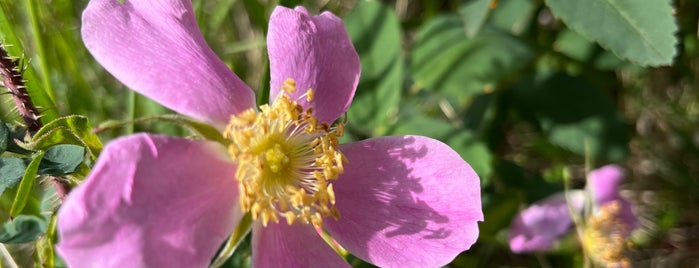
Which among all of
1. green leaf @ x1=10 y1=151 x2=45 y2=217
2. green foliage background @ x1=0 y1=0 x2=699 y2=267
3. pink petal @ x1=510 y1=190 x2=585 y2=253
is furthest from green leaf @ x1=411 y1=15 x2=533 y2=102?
green leaf @ x1=10 y1=151 x2=45 y2=217

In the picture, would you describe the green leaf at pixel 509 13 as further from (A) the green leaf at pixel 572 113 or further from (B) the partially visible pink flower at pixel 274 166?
(B) the partially visible pink flower at pixel 274 166

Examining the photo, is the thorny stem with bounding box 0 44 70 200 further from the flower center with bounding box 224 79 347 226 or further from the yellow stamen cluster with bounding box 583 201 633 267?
the yellow stamen cluster with bounding box 583 201 633 267

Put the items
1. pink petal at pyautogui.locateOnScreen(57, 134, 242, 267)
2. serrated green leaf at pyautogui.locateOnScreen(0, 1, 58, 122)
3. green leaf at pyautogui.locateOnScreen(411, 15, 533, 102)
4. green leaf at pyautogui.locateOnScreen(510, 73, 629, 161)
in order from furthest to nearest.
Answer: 1. green leaf at pyautogui.locateOnScreen(510, 73, 629, 161)
2. green leaf at pyautogui.locateOnScreen(411, 15, 533, 102)
3. serrated green leaf at pyautogui.locateOnScreen(0, 1, 58, 122)
4. pink petal at pyautogui.locateOnScreen(57, 134, 242, 267)

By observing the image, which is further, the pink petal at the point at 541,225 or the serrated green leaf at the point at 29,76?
the pink petal at the point at 541,225

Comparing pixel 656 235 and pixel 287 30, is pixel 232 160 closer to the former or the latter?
pixel 287 30

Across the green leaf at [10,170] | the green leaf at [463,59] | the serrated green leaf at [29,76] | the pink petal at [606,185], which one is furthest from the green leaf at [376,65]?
the green leaf at [10,170]

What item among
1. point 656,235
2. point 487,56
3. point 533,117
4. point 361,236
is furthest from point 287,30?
point 656,235

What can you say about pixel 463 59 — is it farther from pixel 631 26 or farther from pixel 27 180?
pixel 27 180
